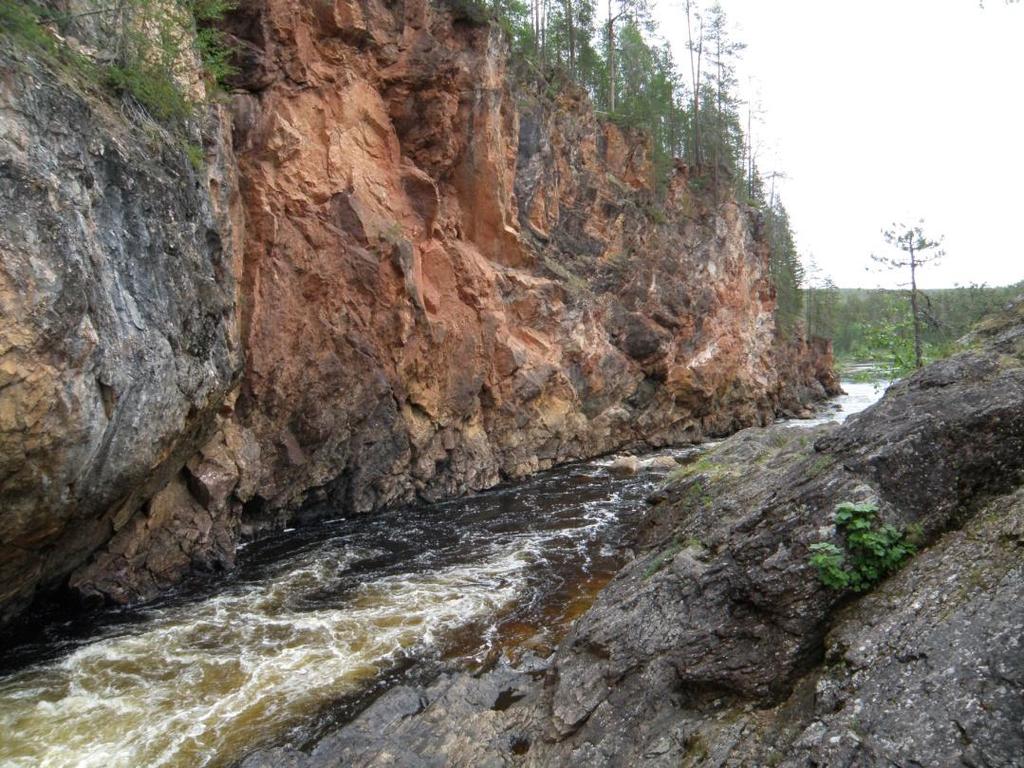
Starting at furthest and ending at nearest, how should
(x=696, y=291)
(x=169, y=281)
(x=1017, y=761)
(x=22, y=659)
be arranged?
(x=696, y=291)
(x=169, y=281)
(x=22, y=659)
(x=1017, y=761)

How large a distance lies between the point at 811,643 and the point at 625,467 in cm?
1648

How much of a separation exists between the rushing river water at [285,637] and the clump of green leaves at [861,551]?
4.40m

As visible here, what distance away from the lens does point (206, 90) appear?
39.4 feet

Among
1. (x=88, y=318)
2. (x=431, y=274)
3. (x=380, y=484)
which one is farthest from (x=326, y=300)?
(x=88, y=318)

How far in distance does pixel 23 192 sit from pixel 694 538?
7757 millimetres

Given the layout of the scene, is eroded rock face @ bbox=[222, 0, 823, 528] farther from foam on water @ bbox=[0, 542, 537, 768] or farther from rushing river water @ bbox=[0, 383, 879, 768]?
foam on water @ bbox=[0, 542, 537, 768]

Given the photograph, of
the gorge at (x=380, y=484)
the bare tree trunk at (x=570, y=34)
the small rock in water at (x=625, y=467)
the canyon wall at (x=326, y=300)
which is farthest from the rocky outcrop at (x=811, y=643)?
the bare tree trunk at (x=570, y=34)

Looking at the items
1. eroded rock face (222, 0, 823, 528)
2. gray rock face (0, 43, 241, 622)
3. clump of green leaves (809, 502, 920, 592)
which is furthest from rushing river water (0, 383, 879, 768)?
clump of green leaves (809, 502, 920, 592)

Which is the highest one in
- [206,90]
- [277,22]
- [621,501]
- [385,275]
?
[277,22]

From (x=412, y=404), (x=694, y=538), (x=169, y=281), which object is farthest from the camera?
(x=412, y=404)

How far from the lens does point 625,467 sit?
69.2 feet

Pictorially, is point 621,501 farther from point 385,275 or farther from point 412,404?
point 385,275

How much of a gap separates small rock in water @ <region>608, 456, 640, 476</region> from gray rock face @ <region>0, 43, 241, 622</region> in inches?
536

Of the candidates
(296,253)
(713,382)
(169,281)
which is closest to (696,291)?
(713,382)
